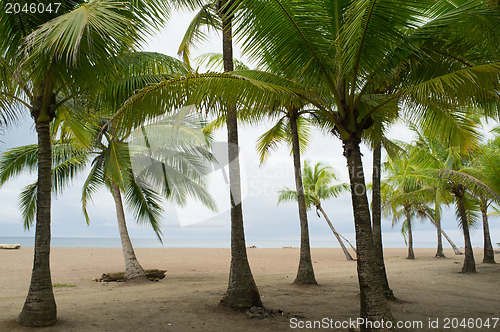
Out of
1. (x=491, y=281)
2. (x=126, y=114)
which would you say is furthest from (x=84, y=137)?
(x=491, y=281)

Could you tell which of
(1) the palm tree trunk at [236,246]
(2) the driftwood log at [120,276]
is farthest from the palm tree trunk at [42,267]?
(2) the driftwood log at [120,276]

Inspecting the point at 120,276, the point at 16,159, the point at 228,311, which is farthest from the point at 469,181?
the point at 16,159

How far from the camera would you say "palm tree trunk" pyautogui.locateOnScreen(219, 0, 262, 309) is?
7484 millimetres

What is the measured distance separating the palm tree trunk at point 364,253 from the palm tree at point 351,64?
1cm

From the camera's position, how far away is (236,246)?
25.8 ft

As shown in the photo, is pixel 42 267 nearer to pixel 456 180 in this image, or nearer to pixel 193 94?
pixel 193 94

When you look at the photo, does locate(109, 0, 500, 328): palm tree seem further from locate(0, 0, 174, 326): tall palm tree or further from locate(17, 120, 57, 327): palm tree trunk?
locate(17, 120, 57, 327): palm tree trunk

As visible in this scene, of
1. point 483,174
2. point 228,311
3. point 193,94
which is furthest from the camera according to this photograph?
point 483,174

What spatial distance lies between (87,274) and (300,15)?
44.5 ft

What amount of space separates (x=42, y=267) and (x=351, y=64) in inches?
240

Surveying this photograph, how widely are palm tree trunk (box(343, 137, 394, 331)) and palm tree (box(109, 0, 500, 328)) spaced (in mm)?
14

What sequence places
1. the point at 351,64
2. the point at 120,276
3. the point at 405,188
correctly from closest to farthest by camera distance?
the point at 351,64, the point at 120,276, the point at 405,188

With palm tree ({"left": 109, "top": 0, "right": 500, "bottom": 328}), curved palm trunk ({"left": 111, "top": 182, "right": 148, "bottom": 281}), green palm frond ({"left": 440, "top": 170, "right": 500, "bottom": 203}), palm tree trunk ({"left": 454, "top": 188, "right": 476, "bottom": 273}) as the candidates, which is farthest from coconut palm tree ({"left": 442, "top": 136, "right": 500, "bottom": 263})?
curved palm trunk ({"left": 111, "top": 182, "right": 148, "bottom": 281})

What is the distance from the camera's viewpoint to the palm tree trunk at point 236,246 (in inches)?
295
